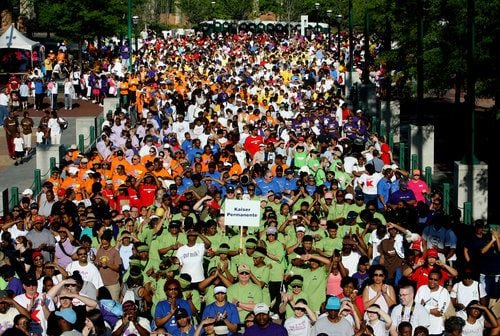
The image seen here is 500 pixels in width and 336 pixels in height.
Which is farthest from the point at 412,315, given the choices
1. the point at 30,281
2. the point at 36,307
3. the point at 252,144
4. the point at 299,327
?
the point at 252,144

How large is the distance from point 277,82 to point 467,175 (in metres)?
16.8

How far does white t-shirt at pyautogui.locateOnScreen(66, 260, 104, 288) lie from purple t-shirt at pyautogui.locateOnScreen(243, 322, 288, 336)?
361 centimetres

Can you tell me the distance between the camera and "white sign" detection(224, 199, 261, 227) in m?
16.4

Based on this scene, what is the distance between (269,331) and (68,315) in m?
2.25

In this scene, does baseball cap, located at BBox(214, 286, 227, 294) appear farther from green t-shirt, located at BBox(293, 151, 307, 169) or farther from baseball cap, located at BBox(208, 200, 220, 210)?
green t-shirt, located at BBox(293, 151, 307, 169)

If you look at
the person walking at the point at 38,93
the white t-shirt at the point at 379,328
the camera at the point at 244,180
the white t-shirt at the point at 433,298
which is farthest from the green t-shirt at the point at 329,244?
the person walking at the point at 38,93

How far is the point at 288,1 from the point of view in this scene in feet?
311

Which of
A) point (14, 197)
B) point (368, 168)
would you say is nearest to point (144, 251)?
point (368, 168)

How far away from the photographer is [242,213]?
16406 mm

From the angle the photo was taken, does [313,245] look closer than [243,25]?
Yes

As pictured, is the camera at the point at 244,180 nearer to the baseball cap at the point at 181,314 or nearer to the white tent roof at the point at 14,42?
the baseball cap at the point at 181,314

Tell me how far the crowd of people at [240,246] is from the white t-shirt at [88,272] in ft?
0.09

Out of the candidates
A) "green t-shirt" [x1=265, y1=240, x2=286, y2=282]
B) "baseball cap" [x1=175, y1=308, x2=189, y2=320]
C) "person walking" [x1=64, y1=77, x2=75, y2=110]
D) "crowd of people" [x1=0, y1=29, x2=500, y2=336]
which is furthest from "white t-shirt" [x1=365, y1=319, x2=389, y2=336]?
"person walking" [x1=64, y1=77, x2=75, y2=110]

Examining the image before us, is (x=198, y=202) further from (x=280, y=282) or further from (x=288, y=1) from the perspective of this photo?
(x=288, y=1)
